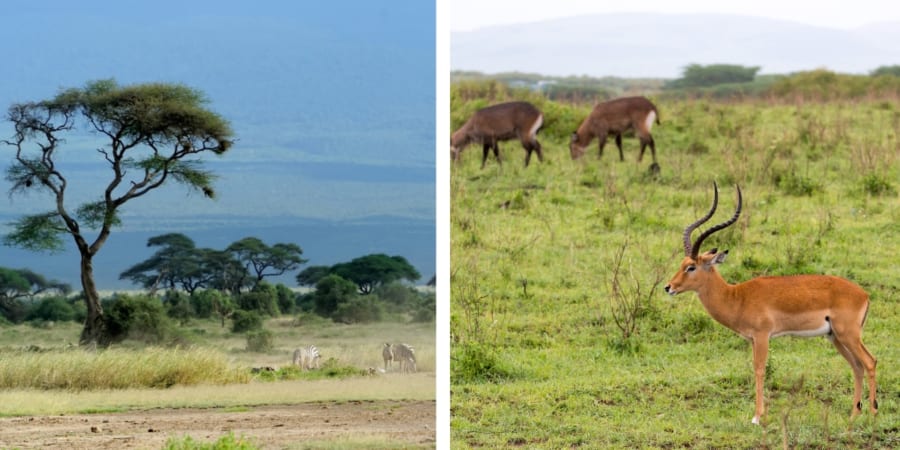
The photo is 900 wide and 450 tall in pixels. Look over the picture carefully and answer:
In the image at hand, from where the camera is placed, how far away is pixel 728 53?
15969mm

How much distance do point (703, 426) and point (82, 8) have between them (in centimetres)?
393

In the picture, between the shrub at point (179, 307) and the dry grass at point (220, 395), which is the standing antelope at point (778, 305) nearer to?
the dry grass at point (220, 395)

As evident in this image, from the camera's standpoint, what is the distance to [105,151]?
7461 mm

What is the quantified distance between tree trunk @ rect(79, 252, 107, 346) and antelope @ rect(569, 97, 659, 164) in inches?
152

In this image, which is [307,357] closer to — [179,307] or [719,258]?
[179,307]

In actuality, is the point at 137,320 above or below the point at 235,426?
above

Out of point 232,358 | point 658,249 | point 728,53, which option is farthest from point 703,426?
point 728,53

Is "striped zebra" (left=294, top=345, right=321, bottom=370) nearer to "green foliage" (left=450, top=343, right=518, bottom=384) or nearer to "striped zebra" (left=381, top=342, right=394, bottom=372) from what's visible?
"striped zebra" (left=381, top=342, right=394, bottom=372)

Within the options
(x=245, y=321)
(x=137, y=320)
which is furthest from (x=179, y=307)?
(x=245, y=321)

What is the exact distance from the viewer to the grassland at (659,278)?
6613mm

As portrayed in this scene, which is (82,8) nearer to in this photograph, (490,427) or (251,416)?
(251,416)

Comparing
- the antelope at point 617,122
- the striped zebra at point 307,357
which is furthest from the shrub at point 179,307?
the antelope at point 617,122

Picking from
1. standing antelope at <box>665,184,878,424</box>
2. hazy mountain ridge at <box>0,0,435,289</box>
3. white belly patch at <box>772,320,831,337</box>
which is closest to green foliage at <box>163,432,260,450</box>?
hazy mountain ridge at <box>0,0,435,289</box>

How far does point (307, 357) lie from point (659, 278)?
1997 millimetres
